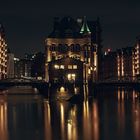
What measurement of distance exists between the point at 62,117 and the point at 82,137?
2458cm

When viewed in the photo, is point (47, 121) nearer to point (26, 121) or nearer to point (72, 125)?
point (26, 121)

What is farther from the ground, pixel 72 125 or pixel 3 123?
pixel 3 123

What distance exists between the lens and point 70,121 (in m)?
93.6

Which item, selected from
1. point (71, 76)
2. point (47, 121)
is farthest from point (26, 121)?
point (71, 76)

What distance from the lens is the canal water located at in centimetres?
7762

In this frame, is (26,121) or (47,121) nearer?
(47,121)

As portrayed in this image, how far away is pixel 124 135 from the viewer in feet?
254

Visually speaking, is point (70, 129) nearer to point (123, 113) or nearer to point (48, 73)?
point (123, 113)

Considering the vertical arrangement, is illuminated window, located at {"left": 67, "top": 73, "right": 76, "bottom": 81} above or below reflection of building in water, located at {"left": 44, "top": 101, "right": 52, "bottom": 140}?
above

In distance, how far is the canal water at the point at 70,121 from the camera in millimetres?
77625

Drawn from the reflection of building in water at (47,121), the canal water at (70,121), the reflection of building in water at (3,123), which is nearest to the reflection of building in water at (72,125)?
the canal water at (70,121)

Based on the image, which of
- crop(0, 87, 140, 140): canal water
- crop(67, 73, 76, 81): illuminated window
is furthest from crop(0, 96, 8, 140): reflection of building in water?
crop(67, 73, 76, 81): illuminated window

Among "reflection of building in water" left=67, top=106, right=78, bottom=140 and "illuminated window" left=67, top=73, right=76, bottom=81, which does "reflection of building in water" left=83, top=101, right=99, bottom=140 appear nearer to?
"reflection of building in water" left=67, top=106, right=78, bottom=140

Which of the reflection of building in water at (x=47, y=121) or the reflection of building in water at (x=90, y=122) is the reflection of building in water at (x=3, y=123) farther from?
the reflection of building in water at (x=90, y=122)
